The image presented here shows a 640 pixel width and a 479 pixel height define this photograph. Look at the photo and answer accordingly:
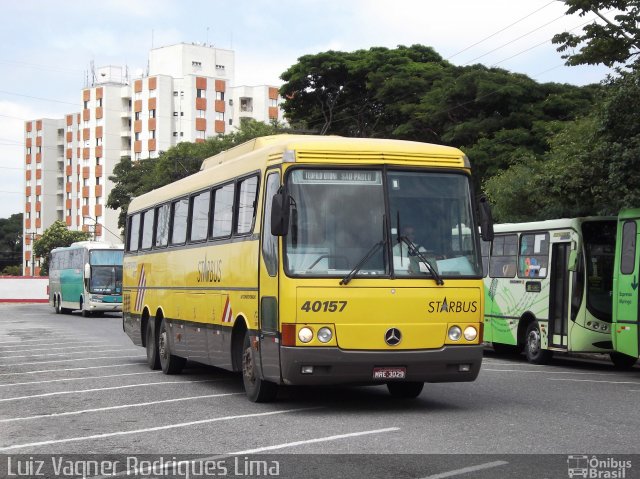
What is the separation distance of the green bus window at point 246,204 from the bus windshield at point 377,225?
1285 millimetres

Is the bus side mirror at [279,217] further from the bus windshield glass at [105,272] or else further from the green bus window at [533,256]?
the bus windshield glass at [105,272]

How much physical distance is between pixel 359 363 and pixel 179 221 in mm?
6344

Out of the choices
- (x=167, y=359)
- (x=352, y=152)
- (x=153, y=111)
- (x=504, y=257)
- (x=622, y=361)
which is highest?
(x=153, y=111)

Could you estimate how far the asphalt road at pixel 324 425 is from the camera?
8.75 metres

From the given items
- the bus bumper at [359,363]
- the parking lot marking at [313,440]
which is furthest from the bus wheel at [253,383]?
the parking lot marking at [313,440]

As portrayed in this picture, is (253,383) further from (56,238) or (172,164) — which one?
(56,238)

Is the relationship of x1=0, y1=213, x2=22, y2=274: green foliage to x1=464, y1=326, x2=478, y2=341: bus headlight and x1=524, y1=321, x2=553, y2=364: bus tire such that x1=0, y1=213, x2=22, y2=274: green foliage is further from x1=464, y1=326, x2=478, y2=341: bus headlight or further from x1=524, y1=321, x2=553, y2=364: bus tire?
x1=464, y1=326, x2=478, y2=341: bus headlight

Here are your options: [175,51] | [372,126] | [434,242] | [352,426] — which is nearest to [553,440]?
[352,426]

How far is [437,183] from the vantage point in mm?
12609

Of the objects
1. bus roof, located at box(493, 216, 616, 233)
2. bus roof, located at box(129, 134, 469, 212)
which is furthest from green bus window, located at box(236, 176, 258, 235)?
bus roof, located at box(493, 216, 616, 233)

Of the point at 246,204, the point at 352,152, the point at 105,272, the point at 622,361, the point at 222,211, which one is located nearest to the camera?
the point at 352,152

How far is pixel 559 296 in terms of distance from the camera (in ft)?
70.5

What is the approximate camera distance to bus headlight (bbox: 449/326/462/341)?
12211 millimetres

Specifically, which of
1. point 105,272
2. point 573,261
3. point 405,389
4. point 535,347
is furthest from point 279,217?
point 105,272
